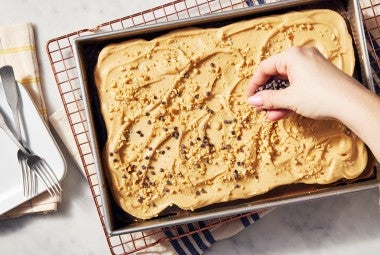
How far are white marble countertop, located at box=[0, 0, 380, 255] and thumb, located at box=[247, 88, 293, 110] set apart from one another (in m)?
0.53

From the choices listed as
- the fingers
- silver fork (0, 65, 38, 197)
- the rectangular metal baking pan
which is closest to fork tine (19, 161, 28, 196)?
silver fork (0, 65, 38, 197)

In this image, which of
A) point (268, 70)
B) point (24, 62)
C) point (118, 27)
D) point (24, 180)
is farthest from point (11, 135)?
point (268, 70)

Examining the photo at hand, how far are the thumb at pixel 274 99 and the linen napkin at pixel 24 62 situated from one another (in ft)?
2.67

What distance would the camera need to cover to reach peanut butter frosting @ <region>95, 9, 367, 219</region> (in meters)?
1.84

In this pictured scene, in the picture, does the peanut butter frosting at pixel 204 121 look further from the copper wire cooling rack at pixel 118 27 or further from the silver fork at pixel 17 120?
the silver fork at pixel 17 120

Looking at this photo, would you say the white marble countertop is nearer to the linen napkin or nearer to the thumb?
the linen napkin

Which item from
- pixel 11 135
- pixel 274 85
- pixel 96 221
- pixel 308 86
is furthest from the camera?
pixel 96 221

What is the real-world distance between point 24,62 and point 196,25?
657mm

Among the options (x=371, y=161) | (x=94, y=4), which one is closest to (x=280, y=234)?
(x=371, y=161)

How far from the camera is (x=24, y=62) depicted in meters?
2.07

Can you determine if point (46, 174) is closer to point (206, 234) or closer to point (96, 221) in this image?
point (96, 221)

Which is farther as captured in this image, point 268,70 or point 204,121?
point 204,121

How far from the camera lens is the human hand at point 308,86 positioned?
164 cm

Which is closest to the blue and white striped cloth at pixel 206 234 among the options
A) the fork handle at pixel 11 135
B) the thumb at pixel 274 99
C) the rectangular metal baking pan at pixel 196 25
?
the rectangular metal baking pan at pixel 196 25
